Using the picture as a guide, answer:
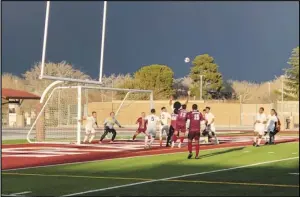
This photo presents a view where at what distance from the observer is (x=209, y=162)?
56.7ft

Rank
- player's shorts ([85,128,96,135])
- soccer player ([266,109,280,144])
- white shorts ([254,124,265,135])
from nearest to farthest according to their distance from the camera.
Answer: white shorts ([254,124,265,135]) → soccer player ([266,109,280,144]) → player's shorts ([85,128,96,135])

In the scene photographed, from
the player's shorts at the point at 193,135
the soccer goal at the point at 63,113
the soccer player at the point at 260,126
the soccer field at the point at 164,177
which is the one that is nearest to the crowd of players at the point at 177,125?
the soccer player at the point at 260,126

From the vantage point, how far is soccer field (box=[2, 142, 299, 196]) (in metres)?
11.1

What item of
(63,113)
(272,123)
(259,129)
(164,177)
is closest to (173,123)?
(259,129)

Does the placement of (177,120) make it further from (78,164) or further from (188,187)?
(188,187)

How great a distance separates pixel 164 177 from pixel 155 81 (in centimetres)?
1068

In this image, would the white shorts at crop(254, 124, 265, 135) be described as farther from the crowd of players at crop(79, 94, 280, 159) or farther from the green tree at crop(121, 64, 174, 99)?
the green tree at crop(121, 64, 174, 99)

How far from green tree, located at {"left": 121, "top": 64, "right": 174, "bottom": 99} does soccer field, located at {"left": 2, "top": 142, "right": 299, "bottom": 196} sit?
285cm

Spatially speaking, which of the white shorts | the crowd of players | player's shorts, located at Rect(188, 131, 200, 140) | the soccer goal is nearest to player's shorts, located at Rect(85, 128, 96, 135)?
the crowd of players

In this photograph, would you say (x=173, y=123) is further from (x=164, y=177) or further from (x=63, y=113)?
(x=164, y=177)

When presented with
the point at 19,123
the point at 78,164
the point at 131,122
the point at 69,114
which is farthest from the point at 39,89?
the point at 78,164

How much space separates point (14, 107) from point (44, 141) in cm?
3360

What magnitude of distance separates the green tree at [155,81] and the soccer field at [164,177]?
2.85 m

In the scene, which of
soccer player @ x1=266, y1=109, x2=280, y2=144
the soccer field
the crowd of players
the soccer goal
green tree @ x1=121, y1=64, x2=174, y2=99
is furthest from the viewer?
the soccer goal
